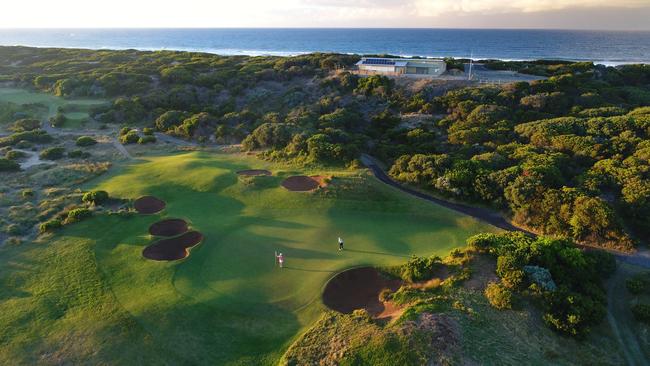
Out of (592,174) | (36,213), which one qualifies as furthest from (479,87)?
(36,213)

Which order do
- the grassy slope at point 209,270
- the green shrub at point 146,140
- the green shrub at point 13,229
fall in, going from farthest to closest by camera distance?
the green shrub at point 146,140 < the green shrub at point 13,229 < the grassy slope at point 209,270

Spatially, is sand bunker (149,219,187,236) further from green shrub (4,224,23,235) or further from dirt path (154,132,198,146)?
dirt path (154,132,198,146)

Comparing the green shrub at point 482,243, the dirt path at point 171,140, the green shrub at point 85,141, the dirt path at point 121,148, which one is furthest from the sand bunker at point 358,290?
the green shrub at point 85,141

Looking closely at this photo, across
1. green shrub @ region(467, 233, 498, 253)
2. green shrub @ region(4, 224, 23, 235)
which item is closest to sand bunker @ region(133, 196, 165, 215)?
green shrub @ region(4, 224, 23, 235)

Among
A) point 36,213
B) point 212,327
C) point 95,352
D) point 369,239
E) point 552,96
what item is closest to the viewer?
point 95,352

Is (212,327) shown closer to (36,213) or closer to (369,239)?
(369,239)

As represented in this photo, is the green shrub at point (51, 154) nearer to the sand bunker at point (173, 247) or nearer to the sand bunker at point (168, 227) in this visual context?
the sand bunker at point (168, 227)
